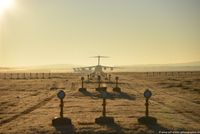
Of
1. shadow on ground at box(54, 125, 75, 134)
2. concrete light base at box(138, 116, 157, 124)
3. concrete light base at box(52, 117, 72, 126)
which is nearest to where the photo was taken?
shadow on ground at box(54, 125, 75, 134)

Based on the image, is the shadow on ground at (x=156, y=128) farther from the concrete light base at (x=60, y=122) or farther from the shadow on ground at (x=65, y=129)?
the concrete light base at (x=60, y=122)

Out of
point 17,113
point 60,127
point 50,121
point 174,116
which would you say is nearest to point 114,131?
point 60,127

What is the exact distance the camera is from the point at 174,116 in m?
22.6

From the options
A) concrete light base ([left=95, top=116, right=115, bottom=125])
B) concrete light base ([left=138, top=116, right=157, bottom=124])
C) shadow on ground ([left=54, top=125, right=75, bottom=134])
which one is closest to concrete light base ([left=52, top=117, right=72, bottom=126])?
shadow on ground ([left=54, top=125, right=75, bottom=134])

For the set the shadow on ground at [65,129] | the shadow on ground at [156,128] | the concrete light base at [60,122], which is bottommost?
the shadow on ground at [65,129]

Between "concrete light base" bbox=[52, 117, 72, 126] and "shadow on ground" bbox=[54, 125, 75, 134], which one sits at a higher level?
"concrete light base" bbox=[52, 117, 72, 126]

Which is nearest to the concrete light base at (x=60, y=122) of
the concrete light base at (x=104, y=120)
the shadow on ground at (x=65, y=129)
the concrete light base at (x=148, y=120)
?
the shadow on ground at (x=65, y=129)

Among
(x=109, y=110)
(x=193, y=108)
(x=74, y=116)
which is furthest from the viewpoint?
(x=193, y=108)

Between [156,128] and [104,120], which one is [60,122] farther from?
[156,128]

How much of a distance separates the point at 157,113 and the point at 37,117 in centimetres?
762

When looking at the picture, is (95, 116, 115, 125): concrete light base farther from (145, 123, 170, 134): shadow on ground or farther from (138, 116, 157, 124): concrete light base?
(145, 123, 170, 134): shadow on ground

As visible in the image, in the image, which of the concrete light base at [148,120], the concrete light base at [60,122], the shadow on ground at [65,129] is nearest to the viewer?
the shadow on ground at [65,129]

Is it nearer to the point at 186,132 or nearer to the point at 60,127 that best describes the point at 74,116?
the point at 60,127

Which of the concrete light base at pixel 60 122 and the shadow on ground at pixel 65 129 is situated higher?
the concrete light base at pixel 60 122
